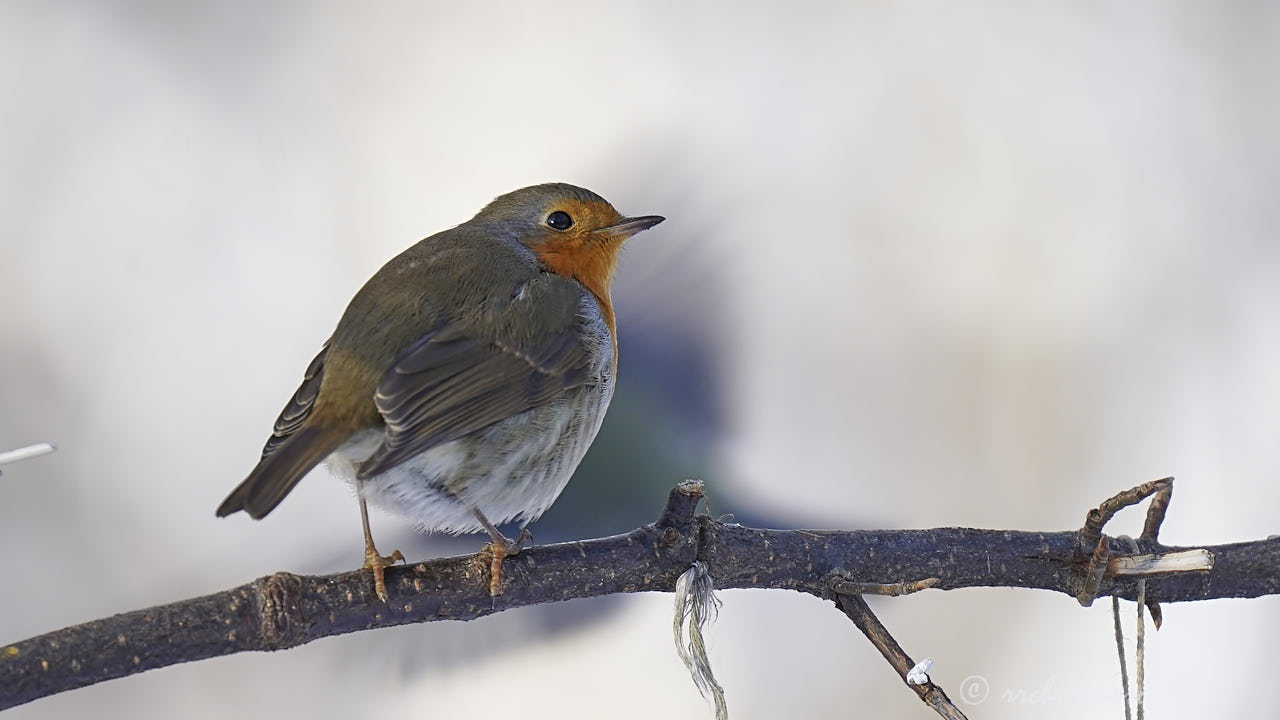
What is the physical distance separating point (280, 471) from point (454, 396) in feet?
1.19

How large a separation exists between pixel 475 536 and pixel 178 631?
1.58 meters

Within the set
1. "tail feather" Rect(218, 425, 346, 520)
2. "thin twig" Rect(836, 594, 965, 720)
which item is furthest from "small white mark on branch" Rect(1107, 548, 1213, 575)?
"tail feather" Rect(218, 425, 346, 520)

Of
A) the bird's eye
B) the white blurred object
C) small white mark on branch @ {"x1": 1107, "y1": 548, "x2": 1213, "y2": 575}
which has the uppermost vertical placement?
the bird's eye

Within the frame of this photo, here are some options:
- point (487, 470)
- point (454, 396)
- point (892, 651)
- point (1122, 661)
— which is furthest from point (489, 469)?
point (1122, 661)

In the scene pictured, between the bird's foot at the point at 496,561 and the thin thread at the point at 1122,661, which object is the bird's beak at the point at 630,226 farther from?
the thin thread at the point at 1122,661

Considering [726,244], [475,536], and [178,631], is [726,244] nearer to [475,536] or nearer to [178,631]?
[475,536]

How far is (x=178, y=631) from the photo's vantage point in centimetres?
154

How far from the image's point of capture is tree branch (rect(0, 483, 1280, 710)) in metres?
A: 1.61

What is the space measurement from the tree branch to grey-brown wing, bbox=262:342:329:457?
343 mm

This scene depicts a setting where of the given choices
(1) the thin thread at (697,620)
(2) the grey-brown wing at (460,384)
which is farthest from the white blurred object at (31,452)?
(1) the thin thread at (697,620)

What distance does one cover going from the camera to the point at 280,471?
1.68m

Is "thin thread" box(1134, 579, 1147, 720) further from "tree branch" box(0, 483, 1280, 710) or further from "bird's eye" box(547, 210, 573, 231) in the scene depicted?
"bird's eye" box(547, 210, 573, 231)

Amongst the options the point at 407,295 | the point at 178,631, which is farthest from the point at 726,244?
the point at 178,631

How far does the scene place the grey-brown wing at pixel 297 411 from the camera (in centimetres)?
196
